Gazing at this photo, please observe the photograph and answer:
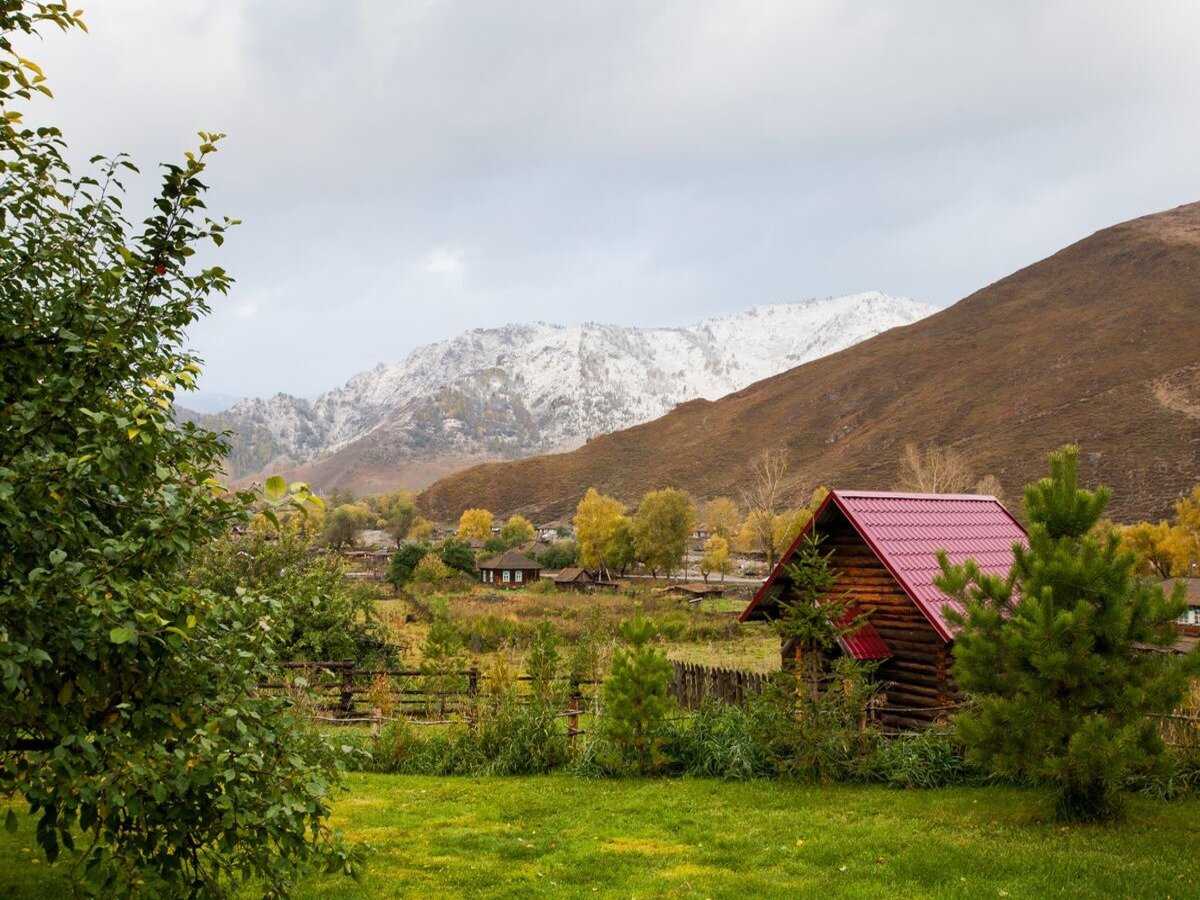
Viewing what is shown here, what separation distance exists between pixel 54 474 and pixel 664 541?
77.6 m

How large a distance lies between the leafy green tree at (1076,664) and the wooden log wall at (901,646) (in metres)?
4.06

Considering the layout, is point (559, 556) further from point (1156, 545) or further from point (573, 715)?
point (573, 715)

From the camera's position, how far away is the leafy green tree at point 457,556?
7444 centimetres

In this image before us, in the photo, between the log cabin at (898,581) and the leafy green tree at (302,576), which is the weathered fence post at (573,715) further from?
the leafy green tree at (302,576)

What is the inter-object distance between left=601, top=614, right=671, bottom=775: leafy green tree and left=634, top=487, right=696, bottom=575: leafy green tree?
6559 cm

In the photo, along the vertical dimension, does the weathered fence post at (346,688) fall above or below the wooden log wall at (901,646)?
below

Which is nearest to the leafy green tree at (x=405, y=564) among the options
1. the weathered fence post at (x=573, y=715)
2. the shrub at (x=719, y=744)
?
the weathered fence post at (x=573, y=715)

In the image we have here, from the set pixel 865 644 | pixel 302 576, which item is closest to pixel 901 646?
pixel 865 644

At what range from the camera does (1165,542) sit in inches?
2185

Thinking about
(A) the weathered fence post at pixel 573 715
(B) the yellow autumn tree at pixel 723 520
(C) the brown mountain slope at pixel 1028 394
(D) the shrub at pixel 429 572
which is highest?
(C) the brown mountain slope at pixel 1028 394

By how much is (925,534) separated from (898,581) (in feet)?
7.27

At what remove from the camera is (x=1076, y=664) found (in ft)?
33.8

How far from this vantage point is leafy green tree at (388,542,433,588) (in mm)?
67250

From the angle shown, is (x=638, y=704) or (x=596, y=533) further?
(x=596, y=533)
